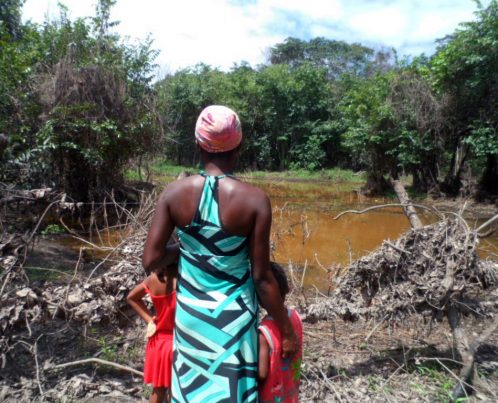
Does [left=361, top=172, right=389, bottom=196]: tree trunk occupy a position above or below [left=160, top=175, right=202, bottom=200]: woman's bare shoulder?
below

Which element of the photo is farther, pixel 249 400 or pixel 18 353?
pixel 18 353

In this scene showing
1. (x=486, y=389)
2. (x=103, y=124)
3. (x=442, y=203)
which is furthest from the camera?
(x=442, y=203)

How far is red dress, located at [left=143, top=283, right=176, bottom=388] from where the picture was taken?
203 centimetres

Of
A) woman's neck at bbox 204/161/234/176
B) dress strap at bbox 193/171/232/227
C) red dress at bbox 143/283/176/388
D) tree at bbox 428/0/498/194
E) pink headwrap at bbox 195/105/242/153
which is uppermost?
tree at bbox 428/0/498/194

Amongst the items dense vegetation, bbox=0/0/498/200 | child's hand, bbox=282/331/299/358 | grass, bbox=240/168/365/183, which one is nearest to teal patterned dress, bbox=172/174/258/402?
child's hand, bbox=282/331/299/358

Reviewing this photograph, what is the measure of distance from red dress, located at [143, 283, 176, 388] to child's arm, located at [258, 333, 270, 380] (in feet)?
1.90

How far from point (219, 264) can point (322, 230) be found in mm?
8969

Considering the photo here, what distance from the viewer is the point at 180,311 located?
1.61m

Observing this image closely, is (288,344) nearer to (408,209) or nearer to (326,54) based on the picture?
(408,209)

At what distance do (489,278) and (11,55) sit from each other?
27.0ft

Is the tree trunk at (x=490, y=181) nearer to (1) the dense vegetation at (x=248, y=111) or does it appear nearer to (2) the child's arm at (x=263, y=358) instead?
(1) the dense vegetation at (x=248, y=111)

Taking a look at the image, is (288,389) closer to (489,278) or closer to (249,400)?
(249,400)

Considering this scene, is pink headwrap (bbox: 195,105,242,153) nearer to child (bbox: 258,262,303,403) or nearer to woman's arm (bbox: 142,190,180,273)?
woman's arm (bbox: 142,190,180,273)

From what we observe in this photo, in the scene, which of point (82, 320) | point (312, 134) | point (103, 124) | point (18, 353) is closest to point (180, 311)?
point (82, 320)
